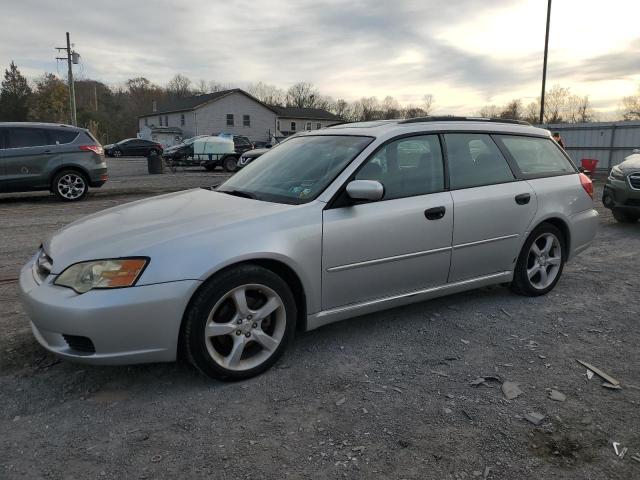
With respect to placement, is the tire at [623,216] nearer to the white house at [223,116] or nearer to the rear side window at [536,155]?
the rear side window at [536,155]

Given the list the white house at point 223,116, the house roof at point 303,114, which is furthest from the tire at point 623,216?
the house roof at point 303,114

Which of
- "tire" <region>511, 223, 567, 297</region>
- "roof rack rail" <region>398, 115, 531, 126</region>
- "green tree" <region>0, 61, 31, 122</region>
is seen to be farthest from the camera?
"green tree" <region>0, 61, 31, 122</region>

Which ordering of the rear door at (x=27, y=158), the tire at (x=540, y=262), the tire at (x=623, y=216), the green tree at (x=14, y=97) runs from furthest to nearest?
the green tree at (x=14, y=97), the rear door at (x=27, y=158), the tire at (x=623, y=216), the tire at (x=540, y=262)

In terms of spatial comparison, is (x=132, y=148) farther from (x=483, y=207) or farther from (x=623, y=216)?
(x=483, y=207)

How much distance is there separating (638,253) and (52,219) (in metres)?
9.27

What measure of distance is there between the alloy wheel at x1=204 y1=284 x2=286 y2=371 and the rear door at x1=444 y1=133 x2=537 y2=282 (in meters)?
1.59

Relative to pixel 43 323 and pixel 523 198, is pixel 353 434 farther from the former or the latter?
pixel 523 198

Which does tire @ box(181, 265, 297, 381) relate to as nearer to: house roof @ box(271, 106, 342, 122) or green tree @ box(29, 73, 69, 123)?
house roof @ box(271, 106, 342, 122)

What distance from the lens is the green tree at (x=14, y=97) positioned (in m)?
64.8

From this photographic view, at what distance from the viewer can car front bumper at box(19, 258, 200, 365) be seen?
279cm

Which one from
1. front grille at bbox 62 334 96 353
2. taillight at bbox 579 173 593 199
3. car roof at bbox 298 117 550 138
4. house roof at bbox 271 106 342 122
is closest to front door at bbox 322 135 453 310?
car roof at bbox 298 117 550 138

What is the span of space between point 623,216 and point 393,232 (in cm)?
735

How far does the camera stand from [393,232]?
369cm

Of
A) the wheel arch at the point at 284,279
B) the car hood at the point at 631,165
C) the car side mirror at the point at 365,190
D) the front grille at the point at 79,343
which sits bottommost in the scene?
the front grille at the point at 79,343
